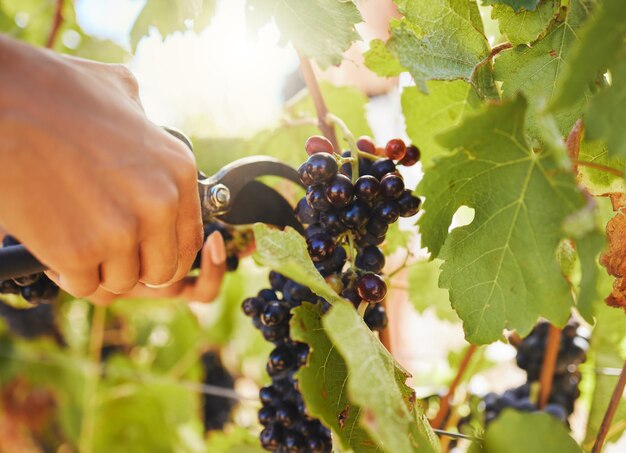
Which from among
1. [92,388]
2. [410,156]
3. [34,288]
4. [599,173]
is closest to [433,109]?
[410,156]

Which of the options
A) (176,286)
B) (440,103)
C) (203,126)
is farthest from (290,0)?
(203,126)

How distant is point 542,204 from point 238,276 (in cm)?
121

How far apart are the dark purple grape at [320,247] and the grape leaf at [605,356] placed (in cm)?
47

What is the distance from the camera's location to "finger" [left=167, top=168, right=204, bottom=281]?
448mm

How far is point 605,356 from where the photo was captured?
0.94m

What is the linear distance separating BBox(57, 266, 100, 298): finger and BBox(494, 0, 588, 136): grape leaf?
396mm

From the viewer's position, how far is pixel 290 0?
0.56 m

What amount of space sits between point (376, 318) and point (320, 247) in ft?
0.39

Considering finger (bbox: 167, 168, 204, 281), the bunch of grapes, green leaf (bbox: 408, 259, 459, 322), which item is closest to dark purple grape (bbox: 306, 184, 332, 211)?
the bunch of grapes

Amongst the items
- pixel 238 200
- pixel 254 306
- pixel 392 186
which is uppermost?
Result: pixel 392 186

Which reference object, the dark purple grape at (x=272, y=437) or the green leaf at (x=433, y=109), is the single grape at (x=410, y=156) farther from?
the dark purple grape at (x=272, y=437)

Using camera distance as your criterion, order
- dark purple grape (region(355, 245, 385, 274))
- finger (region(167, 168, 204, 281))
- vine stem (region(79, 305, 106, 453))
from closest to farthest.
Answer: finger (region(167, 168, 204, 281)), dark purple grape (region(355, 245, 385, 274)), vine stem (region(79, 305, 106, 453))

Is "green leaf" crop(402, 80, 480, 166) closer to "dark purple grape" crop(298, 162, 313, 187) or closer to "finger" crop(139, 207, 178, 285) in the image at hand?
"dark purple grape" crop(298, 162, 313, 187)

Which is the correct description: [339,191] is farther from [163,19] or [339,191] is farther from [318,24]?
[163,19]
